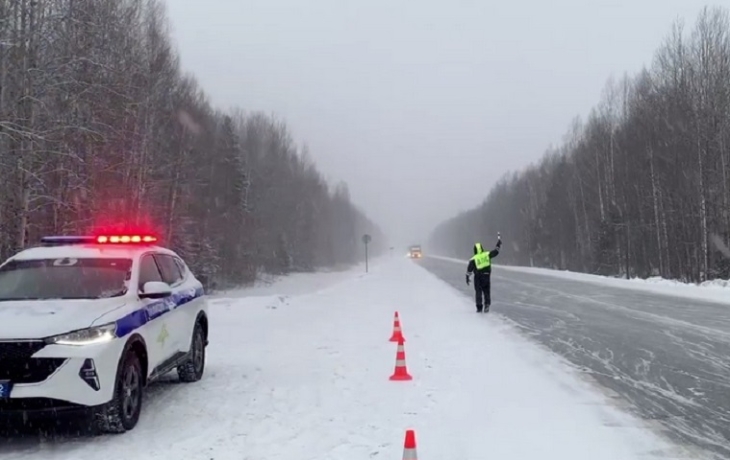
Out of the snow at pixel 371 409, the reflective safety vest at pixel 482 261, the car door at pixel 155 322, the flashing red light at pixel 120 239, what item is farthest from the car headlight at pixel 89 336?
the reflective safety vest at pixel 482 261

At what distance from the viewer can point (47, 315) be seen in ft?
18.4

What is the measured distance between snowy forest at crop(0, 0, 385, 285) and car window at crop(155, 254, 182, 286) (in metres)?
7.22

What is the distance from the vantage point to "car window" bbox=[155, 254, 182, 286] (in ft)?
25.8

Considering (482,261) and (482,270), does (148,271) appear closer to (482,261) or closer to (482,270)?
(482,261)

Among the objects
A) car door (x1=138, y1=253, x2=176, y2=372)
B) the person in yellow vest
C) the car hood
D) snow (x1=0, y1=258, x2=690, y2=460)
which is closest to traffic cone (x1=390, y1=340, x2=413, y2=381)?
snow (x1=0, y1=258, x2=690, y2=460)

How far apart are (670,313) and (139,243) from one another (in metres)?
14.5

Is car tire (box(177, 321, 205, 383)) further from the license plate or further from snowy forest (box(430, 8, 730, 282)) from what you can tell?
snowy forest (box(430, 8, 730, 282))

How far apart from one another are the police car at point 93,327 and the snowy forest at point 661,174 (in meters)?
32.4

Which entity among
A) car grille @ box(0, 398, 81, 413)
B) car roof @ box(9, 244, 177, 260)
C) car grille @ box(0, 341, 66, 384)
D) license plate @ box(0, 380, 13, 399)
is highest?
car roof @ box(9, 244, 177, 260)

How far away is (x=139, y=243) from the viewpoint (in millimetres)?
7777

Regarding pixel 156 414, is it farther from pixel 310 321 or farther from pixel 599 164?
pixel 599 164

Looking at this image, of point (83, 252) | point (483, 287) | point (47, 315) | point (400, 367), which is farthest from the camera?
point (483, 287)


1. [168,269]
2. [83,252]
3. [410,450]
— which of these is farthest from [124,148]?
[410,450]

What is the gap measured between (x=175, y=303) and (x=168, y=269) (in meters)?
0.71
